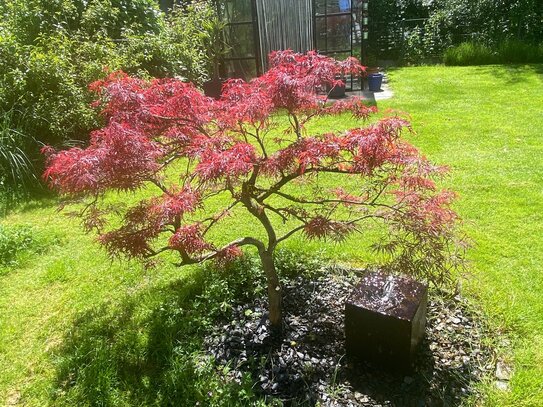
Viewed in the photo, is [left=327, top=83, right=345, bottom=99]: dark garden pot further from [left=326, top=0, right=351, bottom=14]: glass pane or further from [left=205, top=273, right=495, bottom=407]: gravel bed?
[left=205, top=273, right=495, bottom=407]: gravel bed

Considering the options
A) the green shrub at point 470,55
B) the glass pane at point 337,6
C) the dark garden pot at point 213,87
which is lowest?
the dark garden pot at point 213,87

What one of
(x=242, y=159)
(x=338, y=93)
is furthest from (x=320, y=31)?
(x=242, y=159)

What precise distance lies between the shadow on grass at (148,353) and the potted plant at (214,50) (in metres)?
5.34

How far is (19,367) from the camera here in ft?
8.01

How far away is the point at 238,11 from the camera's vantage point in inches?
309

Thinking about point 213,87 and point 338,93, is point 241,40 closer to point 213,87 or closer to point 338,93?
point 213,87

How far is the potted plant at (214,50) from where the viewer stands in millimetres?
7574

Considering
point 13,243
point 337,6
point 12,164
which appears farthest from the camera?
point 337,6

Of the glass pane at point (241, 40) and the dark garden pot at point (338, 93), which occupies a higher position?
the glass pane at point (241, 40)

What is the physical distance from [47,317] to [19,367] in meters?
0.45

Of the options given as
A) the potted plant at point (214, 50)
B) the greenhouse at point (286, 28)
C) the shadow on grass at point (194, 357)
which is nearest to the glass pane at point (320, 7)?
the greenhouse at point (286, 28)

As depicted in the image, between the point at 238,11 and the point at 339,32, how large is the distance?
6.48 feet

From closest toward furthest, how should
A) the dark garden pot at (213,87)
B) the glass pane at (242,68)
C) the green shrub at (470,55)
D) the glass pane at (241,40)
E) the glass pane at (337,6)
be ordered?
the dark garden pot at (213,87)
the glass pane at (337,6)
the glass pane at (241,40)
the glass pane at (242,68)
the green shrub at (470,55)

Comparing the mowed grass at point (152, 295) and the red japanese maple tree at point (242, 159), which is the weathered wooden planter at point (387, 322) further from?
the mowed grass at point (152, 295)
